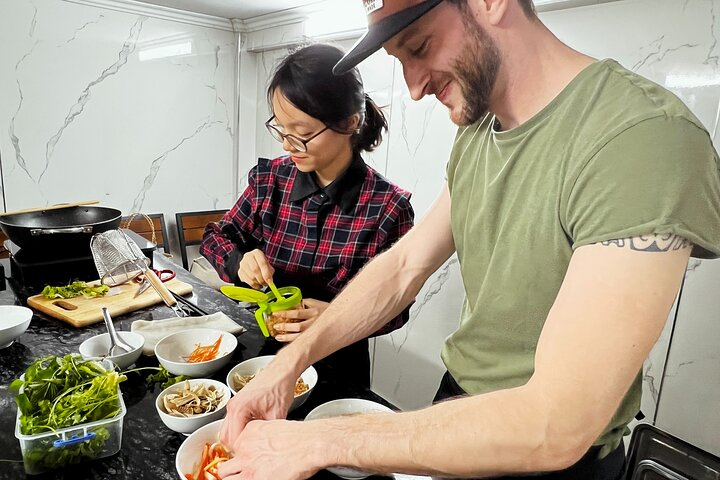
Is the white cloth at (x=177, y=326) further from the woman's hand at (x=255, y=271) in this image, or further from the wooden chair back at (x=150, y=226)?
the wooden chair back at (x=150, y=226)

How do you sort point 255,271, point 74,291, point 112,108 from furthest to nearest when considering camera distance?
point 112,108, point 74,291, point 255,271

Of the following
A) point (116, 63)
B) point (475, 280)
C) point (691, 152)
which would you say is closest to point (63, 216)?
point (116, 63)

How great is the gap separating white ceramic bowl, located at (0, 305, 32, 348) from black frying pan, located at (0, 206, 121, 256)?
1.21ft

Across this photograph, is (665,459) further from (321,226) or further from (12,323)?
(12,323)

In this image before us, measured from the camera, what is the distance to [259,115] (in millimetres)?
3834

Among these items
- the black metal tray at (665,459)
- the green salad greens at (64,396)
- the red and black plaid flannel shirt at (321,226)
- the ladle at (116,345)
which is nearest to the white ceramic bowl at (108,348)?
the ladle at (116,345)

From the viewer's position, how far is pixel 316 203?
1838 mm

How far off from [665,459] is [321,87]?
1.42 m

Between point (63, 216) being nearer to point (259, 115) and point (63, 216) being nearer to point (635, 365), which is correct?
point (259, 115)

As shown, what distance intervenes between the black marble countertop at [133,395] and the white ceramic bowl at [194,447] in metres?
0.06

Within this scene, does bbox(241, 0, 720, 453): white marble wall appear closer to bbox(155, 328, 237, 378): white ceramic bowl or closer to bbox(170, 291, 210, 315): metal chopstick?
bbox(155, 328, 237, 378): white ceramic bowl

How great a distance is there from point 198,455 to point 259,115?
323 cm

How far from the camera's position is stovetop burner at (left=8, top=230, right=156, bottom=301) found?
5.98ft

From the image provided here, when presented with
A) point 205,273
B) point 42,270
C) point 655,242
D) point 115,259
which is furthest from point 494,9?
point 205,273
